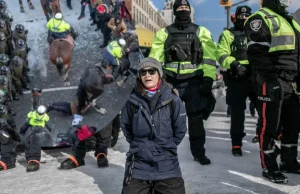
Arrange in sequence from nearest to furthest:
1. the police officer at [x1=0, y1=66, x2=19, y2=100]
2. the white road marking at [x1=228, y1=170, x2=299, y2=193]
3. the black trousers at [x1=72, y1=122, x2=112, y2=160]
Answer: the white road marking at [x1=228, y1=170, x2=299, y2=193] → the black trousers at [x1=72, y1=122, x2=112, y2=160] → the police officer at [x1=0, y1=66, x2=19, y2=100]

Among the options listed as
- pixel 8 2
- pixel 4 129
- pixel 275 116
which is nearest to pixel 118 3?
pixel 8 2

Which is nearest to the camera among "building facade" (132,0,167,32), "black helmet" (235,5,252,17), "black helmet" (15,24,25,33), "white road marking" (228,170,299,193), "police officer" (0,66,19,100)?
"white road marking" (228,170,299,193)

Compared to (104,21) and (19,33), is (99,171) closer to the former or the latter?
(104,21)

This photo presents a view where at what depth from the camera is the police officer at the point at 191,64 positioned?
439 centimetres

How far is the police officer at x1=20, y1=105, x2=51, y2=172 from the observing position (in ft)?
15.0

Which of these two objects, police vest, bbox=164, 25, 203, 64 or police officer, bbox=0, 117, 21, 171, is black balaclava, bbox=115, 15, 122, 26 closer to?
police vest, bbox=164, 25, 203, 64

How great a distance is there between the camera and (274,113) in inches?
137

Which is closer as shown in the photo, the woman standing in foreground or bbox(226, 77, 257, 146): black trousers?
the woman standing in foreground

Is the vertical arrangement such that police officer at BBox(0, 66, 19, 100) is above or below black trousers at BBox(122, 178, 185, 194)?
above

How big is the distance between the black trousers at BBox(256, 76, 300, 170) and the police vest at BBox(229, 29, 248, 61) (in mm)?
1223

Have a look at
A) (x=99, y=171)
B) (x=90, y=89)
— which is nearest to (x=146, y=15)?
(x=90, y=89)

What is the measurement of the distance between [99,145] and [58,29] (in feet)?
6.37

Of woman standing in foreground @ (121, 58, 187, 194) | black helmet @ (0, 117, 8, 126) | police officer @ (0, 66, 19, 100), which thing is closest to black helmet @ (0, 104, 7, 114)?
black helmet @ (0, 117, 8, 126)

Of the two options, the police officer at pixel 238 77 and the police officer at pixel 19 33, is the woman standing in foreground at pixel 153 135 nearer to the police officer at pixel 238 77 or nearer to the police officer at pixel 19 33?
the police officer at pixel 238 77
